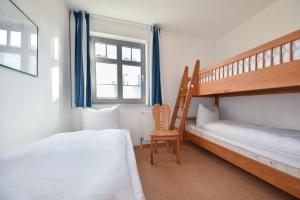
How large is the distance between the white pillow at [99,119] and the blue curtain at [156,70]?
894 mm

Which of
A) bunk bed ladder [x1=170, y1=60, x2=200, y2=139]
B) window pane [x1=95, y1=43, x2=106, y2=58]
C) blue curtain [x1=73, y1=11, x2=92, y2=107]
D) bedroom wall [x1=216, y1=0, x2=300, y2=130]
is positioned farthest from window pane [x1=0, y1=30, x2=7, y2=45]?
bedroom wall [x1=216, y1=0, x2=300, y2=130]

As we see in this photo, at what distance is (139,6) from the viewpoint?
87.0 inches

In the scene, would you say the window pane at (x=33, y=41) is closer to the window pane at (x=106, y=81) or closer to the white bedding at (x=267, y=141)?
the window pane at (x=106, y=81)

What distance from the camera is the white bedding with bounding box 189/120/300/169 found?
3.94 ft

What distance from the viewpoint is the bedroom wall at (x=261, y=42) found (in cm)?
→ 199

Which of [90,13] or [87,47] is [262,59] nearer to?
[87,47]

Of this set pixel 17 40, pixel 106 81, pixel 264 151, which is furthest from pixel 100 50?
pixel 264 151

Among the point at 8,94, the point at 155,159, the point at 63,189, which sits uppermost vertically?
the point at 8,94

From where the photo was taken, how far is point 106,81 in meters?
2.69

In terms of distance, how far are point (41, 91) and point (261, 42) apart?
11.5 feet

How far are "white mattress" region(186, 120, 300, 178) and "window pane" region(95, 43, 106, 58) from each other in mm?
2426

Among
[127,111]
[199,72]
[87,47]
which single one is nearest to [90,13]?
[87,47]

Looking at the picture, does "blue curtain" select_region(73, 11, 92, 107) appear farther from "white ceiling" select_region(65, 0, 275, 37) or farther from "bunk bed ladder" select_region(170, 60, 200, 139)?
"bunk bed ladder" select_region(170, 60, 200, 139)

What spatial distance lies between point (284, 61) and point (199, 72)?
1296 millimetres
